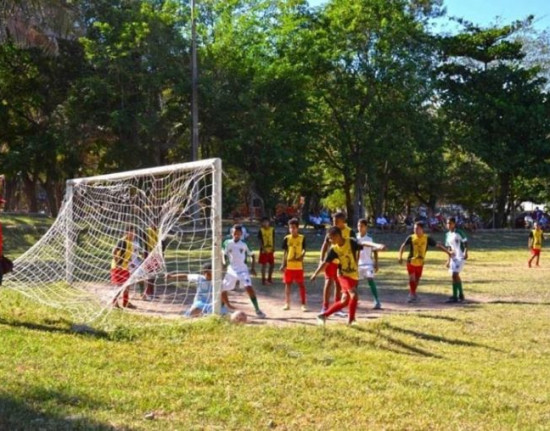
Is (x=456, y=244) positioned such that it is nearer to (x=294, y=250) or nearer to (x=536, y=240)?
(x=294, y=250)

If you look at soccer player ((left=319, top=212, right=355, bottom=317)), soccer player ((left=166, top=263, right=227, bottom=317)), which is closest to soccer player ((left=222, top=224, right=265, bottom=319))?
soccer player ((left=166, top=263, right=227, bottom=317))

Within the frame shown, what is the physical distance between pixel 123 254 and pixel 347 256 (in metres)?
3.91

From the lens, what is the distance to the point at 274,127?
1169 inches

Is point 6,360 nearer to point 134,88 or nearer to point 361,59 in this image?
point 134,88

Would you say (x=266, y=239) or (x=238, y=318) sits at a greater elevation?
(x=266, y=239)

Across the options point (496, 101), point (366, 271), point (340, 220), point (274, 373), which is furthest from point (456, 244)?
point (496, 101)

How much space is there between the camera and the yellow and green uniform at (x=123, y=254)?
11.0m

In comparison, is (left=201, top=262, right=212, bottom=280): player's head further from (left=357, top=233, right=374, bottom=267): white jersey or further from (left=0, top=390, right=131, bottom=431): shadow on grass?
(left=0, top=390, right=131, bottom=431): shadow on grass

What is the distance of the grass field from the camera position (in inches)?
204

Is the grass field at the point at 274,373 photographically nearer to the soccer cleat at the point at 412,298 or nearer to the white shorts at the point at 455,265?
the soccer cleat at the point at 412,298

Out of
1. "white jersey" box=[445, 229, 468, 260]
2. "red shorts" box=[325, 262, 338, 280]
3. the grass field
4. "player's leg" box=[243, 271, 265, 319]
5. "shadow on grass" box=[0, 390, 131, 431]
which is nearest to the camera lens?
"shadow on grass" box=[0, 390, 131, 431]

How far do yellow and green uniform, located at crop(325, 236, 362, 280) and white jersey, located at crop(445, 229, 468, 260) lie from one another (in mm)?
3753

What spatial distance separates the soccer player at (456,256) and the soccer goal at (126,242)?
14.5 feet

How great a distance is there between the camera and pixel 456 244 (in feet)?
41.3
